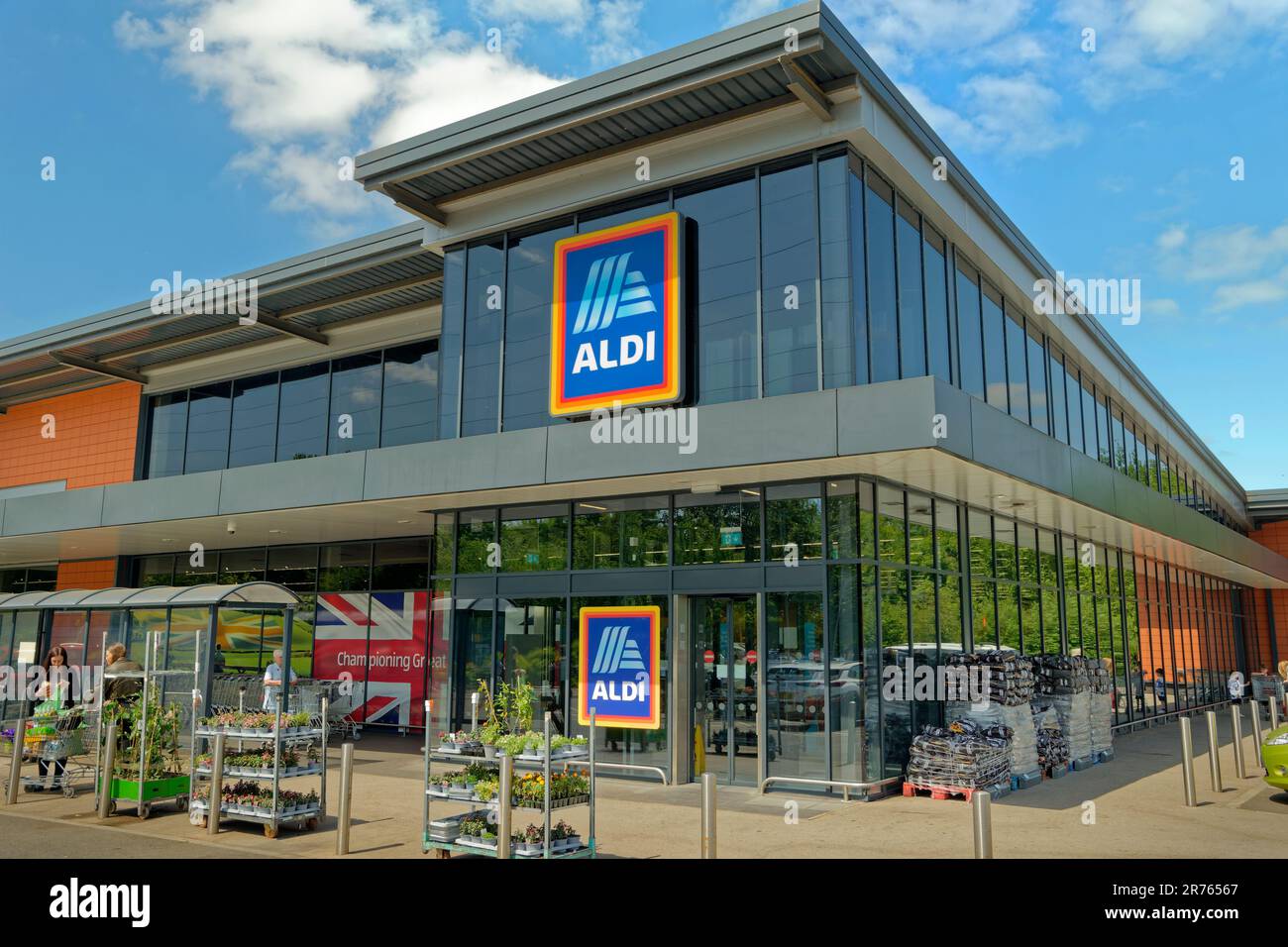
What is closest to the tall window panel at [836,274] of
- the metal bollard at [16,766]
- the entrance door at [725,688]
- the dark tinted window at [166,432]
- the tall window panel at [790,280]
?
the tall window panel at [790,280]

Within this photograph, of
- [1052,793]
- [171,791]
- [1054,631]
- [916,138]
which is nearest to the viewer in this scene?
[171,791]

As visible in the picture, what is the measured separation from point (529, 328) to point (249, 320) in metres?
8.69

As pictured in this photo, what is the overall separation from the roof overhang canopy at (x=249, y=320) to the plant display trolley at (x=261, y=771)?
9094mm

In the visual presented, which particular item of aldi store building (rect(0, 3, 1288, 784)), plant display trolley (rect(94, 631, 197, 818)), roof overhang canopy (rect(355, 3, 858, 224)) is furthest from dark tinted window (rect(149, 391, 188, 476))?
plant display trolley (rect(94, 631, 197, 818))

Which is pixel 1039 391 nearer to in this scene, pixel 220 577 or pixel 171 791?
pixel 171 791

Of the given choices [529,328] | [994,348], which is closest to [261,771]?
[529,328]

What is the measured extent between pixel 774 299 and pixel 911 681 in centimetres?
578

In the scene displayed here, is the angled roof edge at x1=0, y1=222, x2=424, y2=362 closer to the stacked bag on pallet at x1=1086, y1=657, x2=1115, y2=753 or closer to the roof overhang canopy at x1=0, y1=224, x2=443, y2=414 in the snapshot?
the roof overhang canopy at x1=0, y1=224, x2=443, y2=414

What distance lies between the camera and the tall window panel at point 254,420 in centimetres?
2373

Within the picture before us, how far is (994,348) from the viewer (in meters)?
18.9

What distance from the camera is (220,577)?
83.3 ft

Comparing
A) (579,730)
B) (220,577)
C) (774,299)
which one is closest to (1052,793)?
(579,730)

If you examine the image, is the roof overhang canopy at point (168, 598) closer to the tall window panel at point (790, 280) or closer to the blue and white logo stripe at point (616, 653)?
the blue and white logo stripe at point (616, 653)

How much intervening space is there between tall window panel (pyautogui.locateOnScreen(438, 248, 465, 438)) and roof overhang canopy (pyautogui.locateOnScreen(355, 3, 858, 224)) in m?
0.92
